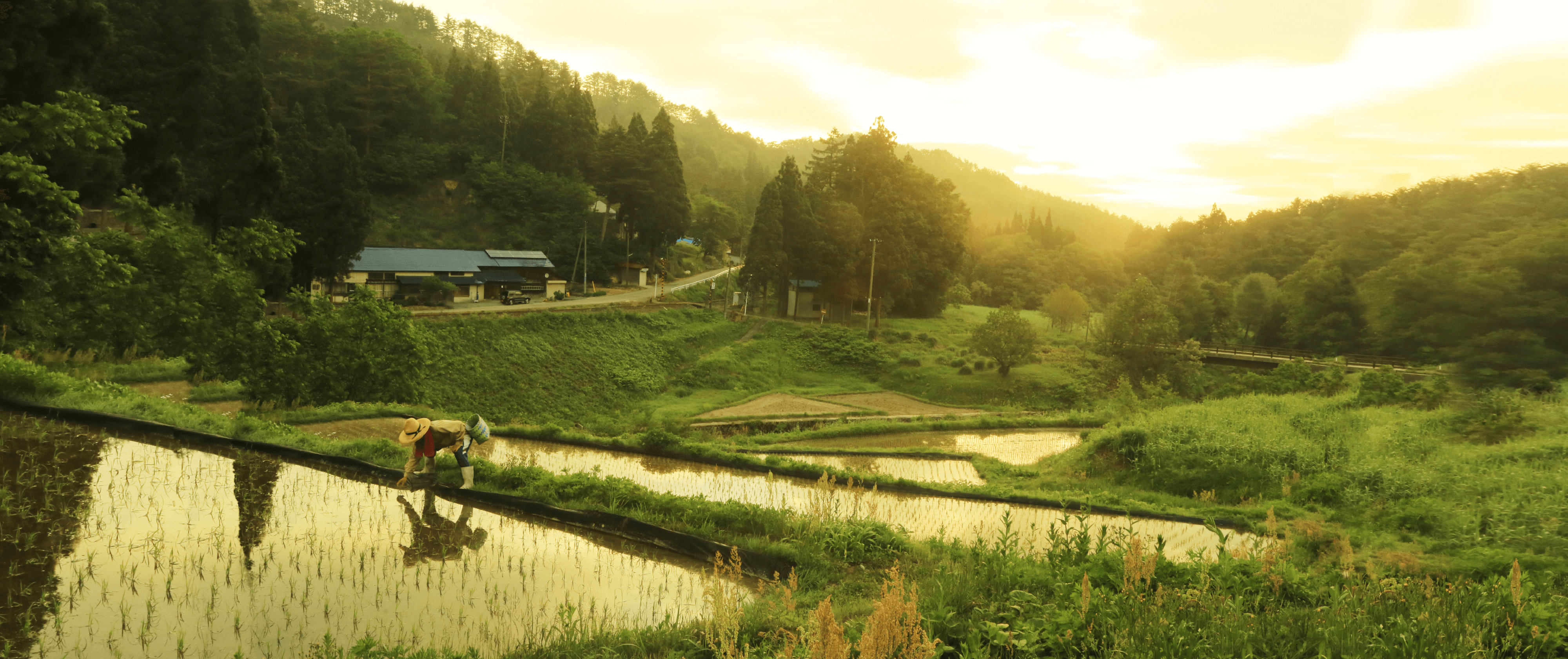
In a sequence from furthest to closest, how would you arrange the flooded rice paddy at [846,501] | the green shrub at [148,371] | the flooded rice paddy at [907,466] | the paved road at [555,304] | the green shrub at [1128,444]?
1. the paved road at [555,304]
2. the green shrub at [148,371]
3. the flooded rice paddy at [907,466]
4. the green shrub at [1128,444]
5. the flooded rice paddy at [846,501]

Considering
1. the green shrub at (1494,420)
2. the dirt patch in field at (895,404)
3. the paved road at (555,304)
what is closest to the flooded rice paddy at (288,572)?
the green shrub at (1494,420)

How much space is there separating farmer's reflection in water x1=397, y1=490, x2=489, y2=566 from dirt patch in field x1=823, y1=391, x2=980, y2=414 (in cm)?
2407

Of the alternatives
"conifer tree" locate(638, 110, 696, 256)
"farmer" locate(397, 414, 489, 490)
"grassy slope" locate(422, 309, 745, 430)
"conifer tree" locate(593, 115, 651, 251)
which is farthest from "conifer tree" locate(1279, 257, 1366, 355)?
"farmer" locate(397, 414, 489, 490)

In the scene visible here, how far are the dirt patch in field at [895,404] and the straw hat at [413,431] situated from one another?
23.6 meters

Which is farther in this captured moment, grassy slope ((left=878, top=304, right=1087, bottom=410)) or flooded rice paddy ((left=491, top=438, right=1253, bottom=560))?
grassy slope ((left=878, top=304, right=1087, bottom=410))

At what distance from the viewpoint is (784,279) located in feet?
159

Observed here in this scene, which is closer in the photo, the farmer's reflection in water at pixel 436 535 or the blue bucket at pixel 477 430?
the farmer's reflection in water at pixel 436 535

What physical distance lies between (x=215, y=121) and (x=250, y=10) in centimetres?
576

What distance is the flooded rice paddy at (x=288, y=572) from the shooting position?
18.1 ft

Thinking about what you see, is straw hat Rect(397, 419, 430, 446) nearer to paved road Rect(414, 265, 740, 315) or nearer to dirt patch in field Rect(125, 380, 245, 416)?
dirt patch in field Rect(125, 380, 245, 416)

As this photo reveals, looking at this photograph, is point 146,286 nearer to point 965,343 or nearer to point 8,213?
point 8,213

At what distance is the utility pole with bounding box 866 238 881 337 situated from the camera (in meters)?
45.9

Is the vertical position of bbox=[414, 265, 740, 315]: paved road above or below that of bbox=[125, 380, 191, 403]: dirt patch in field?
above

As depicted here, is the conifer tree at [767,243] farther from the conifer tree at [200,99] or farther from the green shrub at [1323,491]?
the green shrub at [1323,491]
